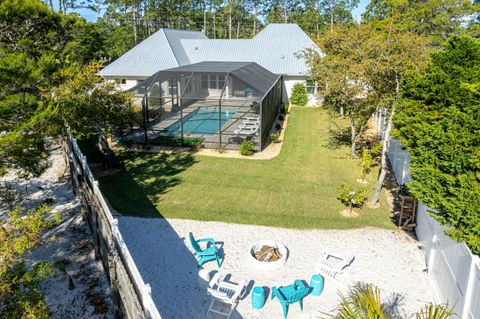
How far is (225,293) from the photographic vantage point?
8.35 meters

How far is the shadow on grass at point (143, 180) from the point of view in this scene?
1339 cm

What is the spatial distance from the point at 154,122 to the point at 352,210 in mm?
15149

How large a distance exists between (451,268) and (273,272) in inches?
161

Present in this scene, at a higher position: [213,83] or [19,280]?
[213,83]

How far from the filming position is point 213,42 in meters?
36.5

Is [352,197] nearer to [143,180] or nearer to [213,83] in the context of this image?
[143,180]

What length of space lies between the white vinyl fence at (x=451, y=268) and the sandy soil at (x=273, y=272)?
40 centimetres

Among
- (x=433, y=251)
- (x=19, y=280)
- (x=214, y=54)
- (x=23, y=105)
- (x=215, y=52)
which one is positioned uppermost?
(x=215, y=52)

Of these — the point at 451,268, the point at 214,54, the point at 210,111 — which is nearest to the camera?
the point at 451,268

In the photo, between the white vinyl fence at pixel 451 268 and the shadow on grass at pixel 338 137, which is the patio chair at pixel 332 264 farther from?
the shadow on grass at pixel 338 137

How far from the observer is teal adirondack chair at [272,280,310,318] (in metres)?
8.10

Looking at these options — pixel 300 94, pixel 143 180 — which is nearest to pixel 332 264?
pixel 143 180

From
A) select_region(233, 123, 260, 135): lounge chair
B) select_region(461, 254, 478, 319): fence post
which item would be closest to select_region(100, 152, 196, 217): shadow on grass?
select_region(233, 123, 260, 135): lounge chair

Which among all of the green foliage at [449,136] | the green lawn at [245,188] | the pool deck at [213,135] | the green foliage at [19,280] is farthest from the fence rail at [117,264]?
the pool deck at [213,135]
